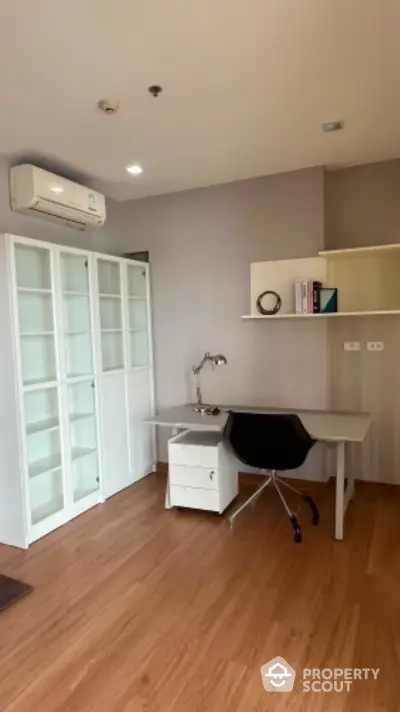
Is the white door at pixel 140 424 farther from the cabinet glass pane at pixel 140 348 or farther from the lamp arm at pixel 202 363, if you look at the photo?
the lamp arm at pixel 202 363

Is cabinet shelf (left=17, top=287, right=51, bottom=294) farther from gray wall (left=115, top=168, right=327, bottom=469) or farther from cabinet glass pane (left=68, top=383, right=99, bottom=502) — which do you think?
gray wall (left=115, top=168, right=327, bottom=469)

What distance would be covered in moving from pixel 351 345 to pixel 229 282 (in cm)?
120

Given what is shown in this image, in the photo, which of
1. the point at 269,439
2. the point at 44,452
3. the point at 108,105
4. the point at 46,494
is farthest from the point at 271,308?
the point at 46,494

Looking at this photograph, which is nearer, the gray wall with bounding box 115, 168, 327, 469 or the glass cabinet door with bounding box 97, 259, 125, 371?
the gray wall with bounding box 115, 168, 327, 469

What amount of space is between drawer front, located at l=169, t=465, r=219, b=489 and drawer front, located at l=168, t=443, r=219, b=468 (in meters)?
0.04

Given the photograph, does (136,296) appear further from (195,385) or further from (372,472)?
(372,472)

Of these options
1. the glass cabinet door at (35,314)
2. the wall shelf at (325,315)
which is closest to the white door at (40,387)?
the glass cabinet door at (35,314)

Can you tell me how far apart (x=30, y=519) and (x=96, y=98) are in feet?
8.62

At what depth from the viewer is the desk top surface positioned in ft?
9.55

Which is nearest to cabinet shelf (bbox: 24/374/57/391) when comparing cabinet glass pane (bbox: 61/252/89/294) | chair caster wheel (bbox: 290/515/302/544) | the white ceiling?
cabinet glass pane (bbox: 61/252/89/294)

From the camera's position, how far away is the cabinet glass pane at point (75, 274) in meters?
3.53

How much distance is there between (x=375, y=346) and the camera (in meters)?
3.74

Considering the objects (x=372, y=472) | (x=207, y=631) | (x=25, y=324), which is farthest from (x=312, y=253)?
(x=207, y=631)

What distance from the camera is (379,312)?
11.2 ft
